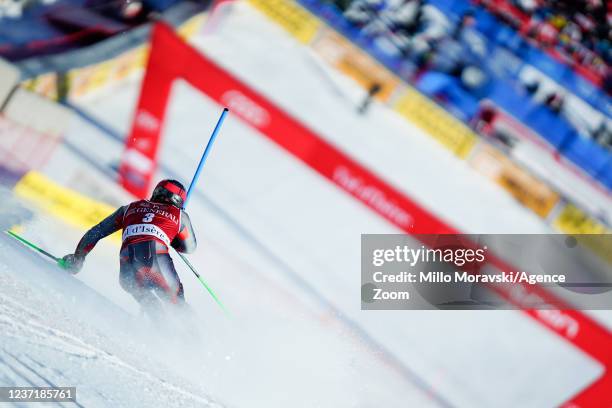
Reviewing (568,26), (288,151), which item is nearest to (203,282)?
(288,151)

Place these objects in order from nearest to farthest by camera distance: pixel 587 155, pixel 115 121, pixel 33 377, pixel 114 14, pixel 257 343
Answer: pixel 33 377 < pixel 257 343 < pixel 115 121 < pixel 114 14 < pixel 587 155

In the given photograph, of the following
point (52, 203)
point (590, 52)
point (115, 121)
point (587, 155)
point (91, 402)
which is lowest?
point (91, 402)

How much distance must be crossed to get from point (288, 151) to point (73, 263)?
3.72 ft

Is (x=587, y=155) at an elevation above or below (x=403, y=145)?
above

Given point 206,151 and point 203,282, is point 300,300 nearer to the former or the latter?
point 203,282

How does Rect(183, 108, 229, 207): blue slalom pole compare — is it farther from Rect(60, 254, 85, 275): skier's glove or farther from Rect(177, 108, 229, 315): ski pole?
Rect(60, 254, 85, 275): skier's glove

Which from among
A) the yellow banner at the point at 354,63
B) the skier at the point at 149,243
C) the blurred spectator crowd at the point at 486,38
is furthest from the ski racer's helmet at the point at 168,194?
the blurred spectator crowd at the point at 486,38

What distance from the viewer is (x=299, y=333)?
275cm

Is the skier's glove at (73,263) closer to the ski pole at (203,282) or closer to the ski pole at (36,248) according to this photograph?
the ski pole at (36,248)

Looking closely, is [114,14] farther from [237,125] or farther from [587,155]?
[587,155]

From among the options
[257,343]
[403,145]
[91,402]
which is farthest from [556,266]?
[91,402]

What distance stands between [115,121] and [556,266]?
221 centimetres

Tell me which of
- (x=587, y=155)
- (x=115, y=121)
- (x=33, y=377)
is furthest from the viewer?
(x=587, y=155)

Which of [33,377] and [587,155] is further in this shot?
[587,155]
